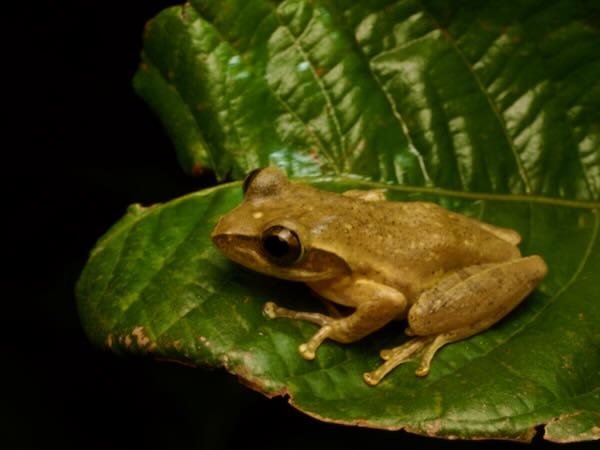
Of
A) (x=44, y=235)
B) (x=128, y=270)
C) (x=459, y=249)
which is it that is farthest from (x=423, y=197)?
(x=44, y=235)

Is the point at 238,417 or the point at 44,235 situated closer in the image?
the point at 238,417

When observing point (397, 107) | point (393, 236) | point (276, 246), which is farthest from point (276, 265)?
point (397, 107)

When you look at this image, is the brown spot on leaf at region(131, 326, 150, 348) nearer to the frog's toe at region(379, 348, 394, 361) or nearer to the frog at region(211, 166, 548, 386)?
the frog at region(211, 166, 548, 386)

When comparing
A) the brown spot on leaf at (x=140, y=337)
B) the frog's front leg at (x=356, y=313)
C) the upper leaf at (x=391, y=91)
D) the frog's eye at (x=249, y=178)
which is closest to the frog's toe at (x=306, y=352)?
the frog's front leg at (x=356, y=313)

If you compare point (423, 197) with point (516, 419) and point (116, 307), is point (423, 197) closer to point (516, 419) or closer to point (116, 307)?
point (516, 419)

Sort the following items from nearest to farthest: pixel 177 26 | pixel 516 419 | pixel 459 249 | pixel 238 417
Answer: pixel 516 419 < pixel 459 249 < pixel 177 26 < pixel 238 417

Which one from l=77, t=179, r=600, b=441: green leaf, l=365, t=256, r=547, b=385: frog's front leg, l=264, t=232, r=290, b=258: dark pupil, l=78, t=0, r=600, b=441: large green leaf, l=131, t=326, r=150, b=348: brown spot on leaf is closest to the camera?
l=77, t=179, r=600, b=441: green leaf

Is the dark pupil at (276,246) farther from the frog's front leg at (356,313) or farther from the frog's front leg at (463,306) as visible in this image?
the frog's front leg at (463,306)

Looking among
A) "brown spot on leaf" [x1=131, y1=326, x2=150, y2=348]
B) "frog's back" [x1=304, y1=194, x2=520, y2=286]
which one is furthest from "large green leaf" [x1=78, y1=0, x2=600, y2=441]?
"brown spot on leaf" [x1=131, y1=326, x2=150, y2=348]

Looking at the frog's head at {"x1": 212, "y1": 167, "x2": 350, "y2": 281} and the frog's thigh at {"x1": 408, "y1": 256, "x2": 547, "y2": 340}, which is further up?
the frog's head at {"x1": 212, "y1": 167, "x2": 350, "y2": 281}
